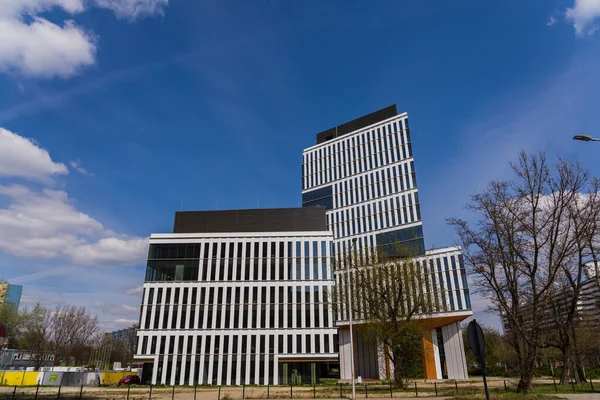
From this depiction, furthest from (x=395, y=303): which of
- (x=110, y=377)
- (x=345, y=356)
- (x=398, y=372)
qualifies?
(x=110, y=377)

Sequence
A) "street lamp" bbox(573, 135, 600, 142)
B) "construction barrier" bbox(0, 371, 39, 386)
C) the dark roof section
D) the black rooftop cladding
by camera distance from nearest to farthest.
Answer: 1. "street lamp" bbox(573, 135, 600, 142)
2. "construction barrier" bbox(0, 371, 39, 386)
3. the dark roof section
4. the black rooftop cladding

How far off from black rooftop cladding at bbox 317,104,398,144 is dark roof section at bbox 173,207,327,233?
35.1 m

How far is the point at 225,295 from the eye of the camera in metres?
59.6

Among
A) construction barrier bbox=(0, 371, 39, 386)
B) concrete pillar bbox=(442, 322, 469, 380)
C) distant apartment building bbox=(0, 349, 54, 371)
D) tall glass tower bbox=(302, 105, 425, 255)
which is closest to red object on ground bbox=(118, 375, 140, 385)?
construction barrier bbox=(0, 371, 39, 386)

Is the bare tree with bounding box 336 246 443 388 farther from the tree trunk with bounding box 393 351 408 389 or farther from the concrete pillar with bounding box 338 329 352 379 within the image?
the concrete pillar with bounding box 338 329 352 379

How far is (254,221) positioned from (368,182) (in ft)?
103

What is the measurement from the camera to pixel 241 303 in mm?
59125

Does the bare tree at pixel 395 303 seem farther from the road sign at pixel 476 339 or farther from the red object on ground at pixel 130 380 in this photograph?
the red object on ground at pixel 130 380

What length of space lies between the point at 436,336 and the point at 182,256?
49.5 metres

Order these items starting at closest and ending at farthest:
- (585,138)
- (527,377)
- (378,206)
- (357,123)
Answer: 1. (585,138)
2. (527,377)
3. (378,206)
4. (357,123)

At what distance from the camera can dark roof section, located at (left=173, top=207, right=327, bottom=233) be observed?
65.4 m

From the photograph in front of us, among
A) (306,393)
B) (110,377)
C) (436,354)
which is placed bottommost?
(110,377)

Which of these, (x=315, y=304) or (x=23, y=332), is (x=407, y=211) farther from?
(x=23, y=332)

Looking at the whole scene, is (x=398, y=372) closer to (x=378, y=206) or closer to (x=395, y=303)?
(x=395, y=303)
